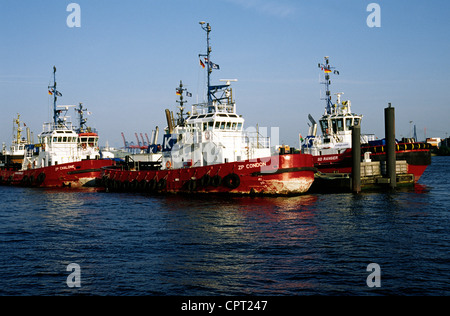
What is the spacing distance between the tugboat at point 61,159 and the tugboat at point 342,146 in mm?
19559

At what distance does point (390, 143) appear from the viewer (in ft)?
93.5

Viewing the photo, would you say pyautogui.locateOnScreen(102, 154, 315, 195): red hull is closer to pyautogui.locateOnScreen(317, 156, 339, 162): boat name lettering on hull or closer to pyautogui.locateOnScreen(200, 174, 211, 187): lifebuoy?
A: pyautogui.locateOnScreen(200, 174, 211, 187): lifebuoy

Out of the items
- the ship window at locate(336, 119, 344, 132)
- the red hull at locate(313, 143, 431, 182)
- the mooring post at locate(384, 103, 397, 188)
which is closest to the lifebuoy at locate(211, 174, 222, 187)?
the mooring post at locate(384, 103, 397, 188)

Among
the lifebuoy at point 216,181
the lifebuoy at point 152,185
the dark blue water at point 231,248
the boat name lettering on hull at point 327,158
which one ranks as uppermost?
the boat name lettering on hull at point 327,158

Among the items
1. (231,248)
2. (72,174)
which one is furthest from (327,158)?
(231,248)

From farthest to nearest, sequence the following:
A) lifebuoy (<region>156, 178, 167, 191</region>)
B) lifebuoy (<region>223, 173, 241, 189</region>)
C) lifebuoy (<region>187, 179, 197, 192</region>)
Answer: lifebuoy (<region>156, 178, 167, 191</region>)
lifebuoy (<region>187, 179, 197, 192</region>)
lifebuoy (<region>223, 173, 241, 189</region>)

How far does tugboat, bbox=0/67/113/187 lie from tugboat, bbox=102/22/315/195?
4945mm

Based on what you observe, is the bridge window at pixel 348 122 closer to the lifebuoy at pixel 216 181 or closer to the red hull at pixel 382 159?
the red hull at pixel 382 159

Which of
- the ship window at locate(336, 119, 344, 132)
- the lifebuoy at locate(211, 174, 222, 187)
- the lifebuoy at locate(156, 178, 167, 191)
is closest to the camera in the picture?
the lifebuoy at locate(211, 174, 222, 187)

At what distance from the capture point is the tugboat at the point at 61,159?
126 ft

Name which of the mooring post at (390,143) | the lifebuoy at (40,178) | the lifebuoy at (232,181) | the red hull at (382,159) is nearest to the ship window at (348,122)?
the red hull at (382,159)

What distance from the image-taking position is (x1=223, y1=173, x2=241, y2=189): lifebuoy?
2500 cm

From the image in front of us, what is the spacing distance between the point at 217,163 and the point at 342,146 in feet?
52.5
